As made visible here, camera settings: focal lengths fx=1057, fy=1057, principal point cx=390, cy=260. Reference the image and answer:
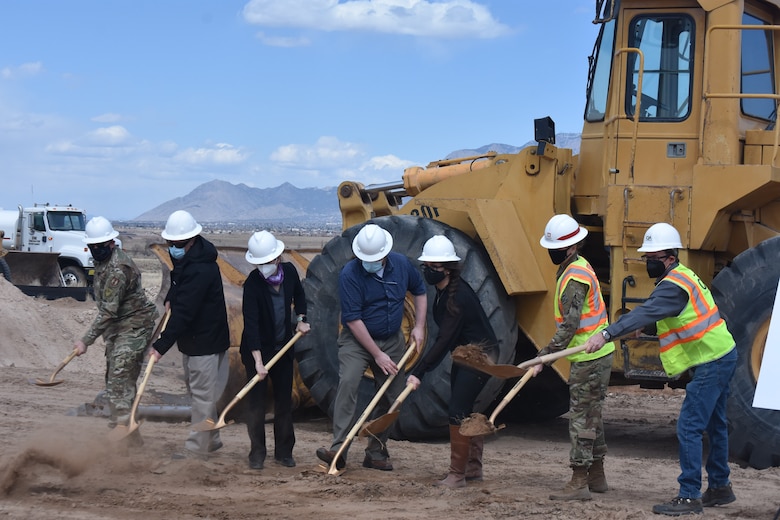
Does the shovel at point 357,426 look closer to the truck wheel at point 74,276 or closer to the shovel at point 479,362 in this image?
the shovel at point 479,362

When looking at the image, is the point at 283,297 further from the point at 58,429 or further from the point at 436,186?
the point at 436,186

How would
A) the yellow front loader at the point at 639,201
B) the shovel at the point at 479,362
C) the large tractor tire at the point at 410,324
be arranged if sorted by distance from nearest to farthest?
the shovel at the point at 479,362, the yellow front loader at the point at 639,201, the large tractor tire at the point at 410,324

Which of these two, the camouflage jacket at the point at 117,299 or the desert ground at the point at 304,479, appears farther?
the camouflage jacket at the point at 117,299

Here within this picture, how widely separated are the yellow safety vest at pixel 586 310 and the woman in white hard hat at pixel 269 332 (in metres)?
2.10

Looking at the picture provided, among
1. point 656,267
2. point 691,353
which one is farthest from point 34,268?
point 691,353

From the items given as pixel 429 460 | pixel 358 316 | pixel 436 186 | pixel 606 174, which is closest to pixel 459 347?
pixel 358 316

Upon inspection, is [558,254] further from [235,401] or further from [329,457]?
[235,401]

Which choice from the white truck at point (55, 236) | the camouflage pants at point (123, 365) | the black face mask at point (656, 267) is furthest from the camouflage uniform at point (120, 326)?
the white truck at point (55, 236)

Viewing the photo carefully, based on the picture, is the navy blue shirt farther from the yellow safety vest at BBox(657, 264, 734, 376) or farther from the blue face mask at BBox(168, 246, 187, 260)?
the yellow safety vest at BBox(657, 264, 734, 376)

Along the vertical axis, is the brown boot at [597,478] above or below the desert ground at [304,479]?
above

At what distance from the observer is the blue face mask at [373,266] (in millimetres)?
7637

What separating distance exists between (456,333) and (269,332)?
4.72 ft

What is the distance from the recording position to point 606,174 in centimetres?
855

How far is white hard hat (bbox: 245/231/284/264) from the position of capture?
7691 mm
